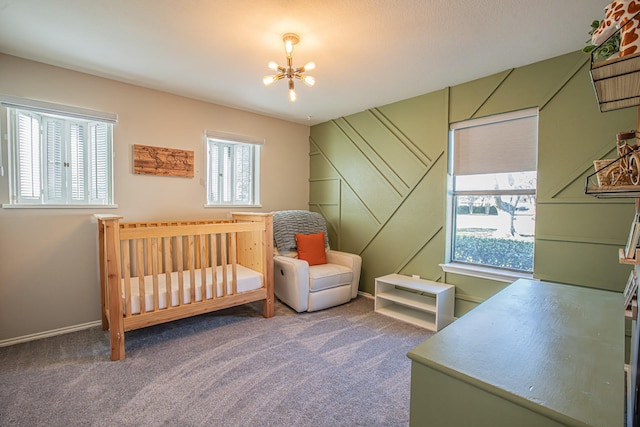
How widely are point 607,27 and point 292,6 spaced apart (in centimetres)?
154

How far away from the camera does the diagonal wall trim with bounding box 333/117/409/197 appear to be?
3410 millimetres

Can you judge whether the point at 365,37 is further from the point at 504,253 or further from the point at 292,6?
the point at 504,253

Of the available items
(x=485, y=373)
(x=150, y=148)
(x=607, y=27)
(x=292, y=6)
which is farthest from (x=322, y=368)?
(x=150, y=148)

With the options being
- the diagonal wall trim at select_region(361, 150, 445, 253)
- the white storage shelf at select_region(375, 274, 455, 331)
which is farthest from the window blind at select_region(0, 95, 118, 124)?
the white storage shelf at select_region(375, 274, 455, 331)

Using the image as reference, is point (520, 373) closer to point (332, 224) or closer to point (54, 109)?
point (332, 224)

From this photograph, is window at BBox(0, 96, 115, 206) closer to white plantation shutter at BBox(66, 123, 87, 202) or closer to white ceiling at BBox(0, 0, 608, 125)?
white plantation shutter at BBox(66, 123, 87, 202)

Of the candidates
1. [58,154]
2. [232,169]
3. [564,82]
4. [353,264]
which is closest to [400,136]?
[564,82]

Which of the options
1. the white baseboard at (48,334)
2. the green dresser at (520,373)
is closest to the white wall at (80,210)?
the white baseboard at (48,334)

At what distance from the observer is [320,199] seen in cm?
440

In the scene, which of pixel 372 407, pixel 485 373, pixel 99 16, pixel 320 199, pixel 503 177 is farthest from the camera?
pixel 320 199

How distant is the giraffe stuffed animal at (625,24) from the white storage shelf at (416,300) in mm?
2305

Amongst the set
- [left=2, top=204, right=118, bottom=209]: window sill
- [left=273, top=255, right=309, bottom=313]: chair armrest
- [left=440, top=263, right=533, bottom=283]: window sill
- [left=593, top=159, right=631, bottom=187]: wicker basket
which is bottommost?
[left=273, top=255, right=309, bottom=313]: chair armrest

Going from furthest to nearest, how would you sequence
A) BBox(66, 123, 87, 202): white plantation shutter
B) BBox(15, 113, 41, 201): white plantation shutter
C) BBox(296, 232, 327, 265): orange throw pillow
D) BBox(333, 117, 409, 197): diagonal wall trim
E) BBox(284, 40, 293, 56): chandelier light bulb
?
BBox(296, 232, 327, 265): orange throw pillow → BBox(333, 117, 409, 197): diagonal wall trim → BBox(66, 123, 87, 202): white plantation shutter → BBox(15, 113, 41, 201): white plantation shutter → BBox(284, 40, 293, 56): chandelier light bulb

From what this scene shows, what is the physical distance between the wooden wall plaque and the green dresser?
3.12m
